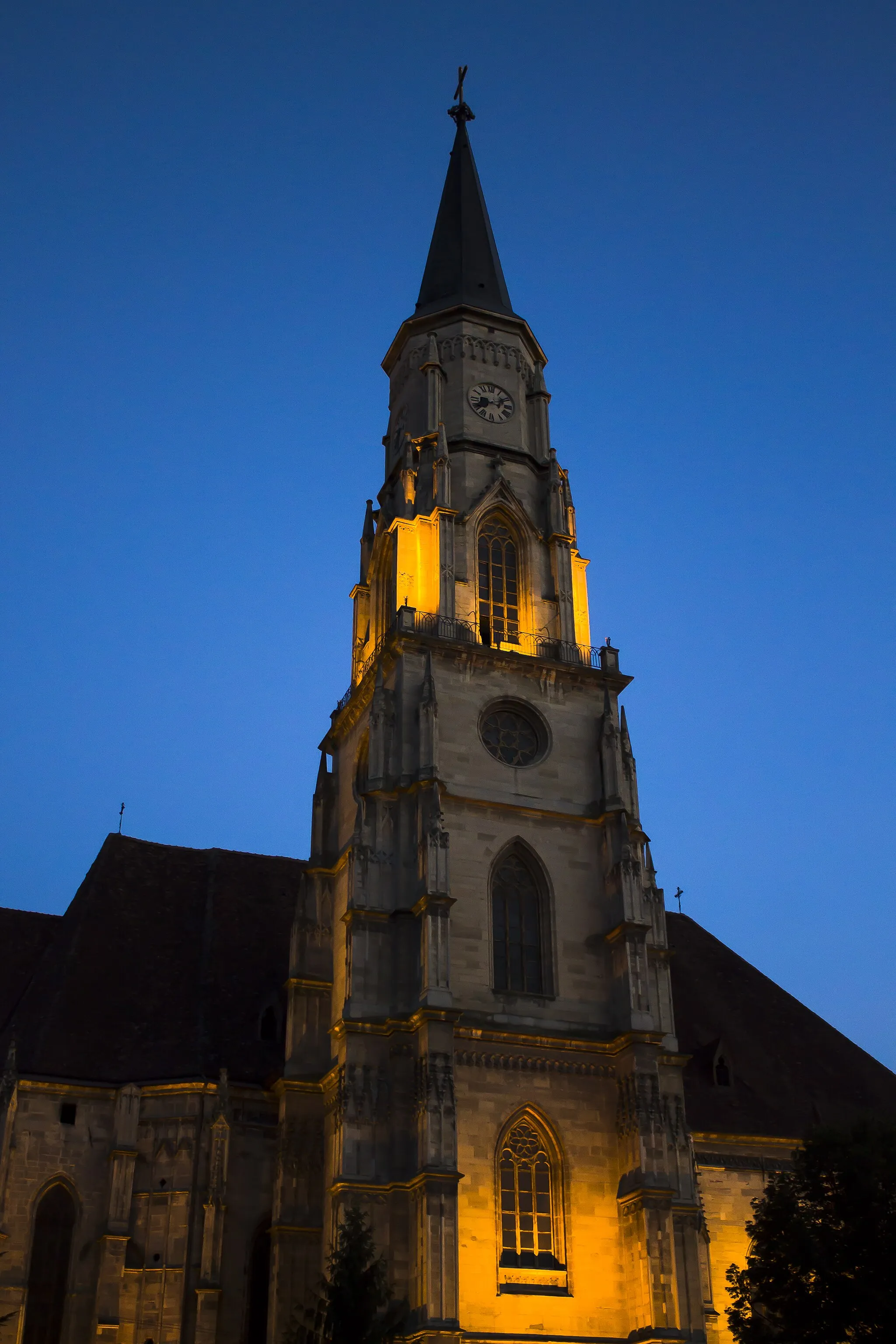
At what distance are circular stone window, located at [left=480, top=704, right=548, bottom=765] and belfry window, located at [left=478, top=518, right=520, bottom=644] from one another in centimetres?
255

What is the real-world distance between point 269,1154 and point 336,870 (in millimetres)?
7172

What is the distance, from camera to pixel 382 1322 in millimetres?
25719

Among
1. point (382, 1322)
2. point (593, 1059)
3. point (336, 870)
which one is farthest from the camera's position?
point (336, 870)

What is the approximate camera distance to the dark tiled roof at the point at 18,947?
37.8 meters

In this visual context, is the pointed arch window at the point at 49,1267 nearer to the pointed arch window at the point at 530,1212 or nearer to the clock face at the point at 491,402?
the pointed arch window at the point at 530,1212

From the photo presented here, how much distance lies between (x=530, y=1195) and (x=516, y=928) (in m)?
6.23

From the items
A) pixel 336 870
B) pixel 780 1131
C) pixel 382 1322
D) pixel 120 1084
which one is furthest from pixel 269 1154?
pixel 780 1131

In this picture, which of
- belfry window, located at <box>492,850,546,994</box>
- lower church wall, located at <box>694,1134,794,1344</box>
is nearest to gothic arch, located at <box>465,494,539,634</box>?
belfry window, located at <box>492,850,546,994</box>

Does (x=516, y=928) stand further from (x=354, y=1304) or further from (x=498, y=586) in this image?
(x=354, y=1304)

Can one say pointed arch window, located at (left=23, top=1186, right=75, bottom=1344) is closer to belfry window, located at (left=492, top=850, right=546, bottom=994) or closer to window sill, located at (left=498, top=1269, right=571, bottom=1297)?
window sill, located at (left=498, top=1269, right=571, bottom=1297)

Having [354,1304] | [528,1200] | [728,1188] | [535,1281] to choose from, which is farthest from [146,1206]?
[728,1188]

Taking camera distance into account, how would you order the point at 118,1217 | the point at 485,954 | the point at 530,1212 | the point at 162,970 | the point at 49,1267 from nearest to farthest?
the point at 530,1212
the point at 49,1267
the point at 118,1217
the point at 485,954
the point at 162,970

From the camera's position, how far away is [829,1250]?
26141 mm

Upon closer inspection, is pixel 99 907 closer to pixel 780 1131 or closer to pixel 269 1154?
pixel 269 1154
